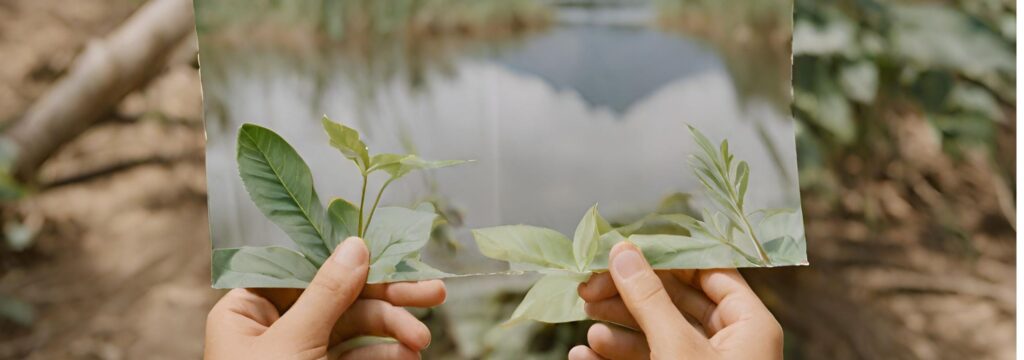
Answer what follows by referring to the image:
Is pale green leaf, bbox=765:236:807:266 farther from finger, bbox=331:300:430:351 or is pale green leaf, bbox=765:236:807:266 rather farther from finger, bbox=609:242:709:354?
finger, bbox=331:300:430:351

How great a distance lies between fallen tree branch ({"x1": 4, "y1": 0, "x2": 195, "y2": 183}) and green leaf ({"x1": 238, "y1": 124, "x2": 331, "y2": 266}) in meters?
0.16

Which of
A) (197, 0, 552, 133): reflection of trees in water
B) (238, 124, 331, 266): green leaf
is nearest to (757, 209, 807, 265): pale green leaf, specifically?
(197, 0, 552, 133): reflection of trees in water

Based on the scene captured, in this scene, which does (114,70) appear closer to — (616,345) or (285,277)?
(285,277)

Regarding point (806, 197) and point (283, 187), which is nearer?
point (283, 187)

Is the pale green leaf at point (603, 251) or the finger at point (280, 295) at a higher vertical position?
the pale green leaf at point (603, 251)

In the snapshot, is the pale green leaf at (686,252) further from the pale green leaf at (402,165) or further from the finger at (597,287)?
the pale green leaf at (402,165)

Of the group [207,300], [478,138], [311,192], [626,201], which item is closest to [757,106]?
[626,201]

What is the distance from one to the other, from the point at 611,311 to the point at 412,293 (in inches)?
6.9

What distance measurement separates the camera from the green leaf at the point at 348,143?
539mm

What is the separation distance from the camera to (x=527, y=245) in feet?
1.82

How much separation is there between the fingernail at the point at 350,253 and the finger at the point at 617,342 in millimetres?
220

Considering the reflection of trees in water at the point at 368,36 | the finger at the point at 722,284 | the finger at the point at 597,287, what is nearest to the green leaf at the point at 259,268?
the reflection of trees in water at the point at 368,36

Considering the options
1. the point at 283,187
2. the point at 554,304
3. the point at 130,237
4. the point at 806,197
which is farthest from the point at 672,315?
the point at 130,237

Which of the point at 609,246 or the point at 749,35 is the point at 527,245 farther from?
the point at 749,35
